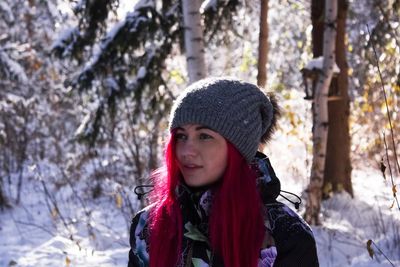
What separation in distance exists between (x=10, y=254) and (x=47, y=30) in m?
9.79

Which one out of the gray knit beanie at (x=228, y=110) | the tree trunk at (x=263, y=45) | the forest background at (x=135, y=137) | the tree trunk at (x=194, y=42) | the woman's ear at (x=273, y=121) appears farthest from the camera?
the tree trunk at (x=263, y=45)

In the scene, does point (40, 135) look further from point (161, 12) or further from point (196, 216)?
point (196, 216)

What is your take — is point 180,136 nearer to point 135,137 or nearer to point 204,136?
point 204,136

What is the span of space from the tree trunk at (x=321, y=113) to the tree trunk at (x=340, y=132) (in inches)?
63.6

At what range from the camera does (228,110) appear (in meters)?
1.85

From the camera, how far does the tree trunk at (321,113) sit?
4777 mm

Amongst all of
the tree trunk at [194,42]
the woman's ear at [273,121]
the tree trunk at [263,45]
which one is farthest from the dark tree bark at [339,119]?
the woman's ear at [273,121]

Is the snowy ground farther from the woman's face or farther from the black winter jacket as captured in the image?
the woman's face

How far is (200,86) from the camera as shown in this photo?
6.39 ft

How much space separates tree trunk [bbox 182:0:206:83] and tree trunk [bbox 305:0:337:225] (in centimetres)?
119

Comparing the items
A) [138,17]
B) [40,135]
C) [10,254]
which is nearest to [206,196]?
[10,254]

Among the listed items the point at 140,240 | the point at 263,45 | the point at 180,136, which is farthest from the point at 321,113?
the point at 140,240

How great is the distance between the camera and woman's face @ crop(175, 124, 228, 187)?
74.0 inches

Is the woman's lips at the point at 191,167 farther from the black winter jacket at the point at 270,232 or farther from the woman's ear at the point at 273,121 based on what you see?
the woman's ear at the point at 273,121
